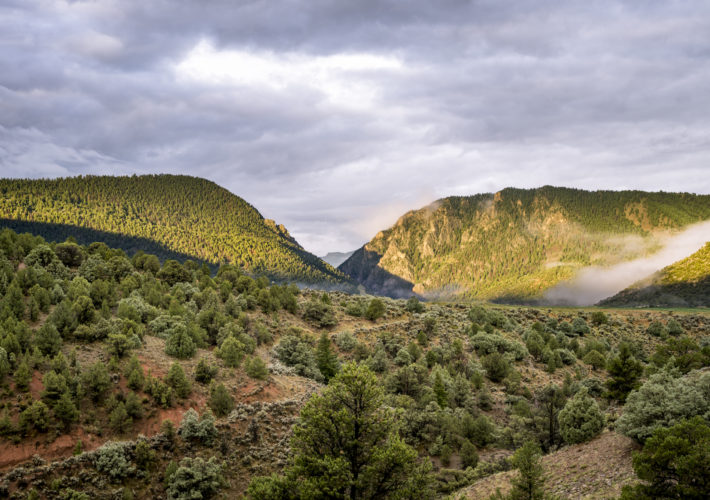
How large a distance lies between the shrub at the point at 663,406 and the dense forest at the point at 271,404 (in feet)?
0.28

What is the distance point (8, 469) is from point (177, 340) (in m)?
14.5

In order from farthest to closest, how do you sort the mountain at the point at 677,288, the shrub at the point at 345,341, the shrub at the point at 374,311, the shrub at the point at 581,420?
the mountain at the point at 677,288 < the shrub at the point at 374,311 < the shrub at the point at 345,341 < the shrub at the point at 581,420

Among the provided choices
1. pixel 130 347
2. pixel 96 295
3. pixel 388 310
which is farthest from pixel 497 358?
pixel 96 295

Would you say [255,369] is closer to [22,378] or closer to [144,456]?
[144,456]

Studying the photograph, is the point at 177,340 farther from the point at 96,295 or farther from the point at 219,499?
the point at 219,499

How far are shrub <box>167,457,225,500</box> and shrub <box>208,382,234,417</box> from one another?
5.20 meters

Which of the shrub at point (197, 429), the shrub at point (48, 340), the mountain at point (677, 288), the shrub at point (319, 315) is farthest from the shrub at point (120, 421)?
the mountain at point (677, 288)

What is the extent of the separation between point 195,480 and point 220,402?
6879 millimetres

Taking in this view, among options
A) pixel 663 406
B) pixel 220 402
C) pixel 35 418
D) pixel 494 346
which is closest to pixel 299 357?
pixel 220 402

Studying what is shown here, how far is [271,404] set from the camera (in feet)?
105

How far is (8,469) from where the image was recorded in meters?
20.7

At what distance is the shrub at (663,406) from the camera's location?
1895cm

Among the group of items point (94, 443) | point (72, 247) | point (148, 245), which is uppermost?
point (148, 245)

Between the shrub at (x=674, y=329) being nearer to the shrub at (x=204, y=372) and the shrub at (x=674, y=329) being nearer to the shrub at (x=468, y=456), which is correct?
the shrub at (x=468, y=456)
